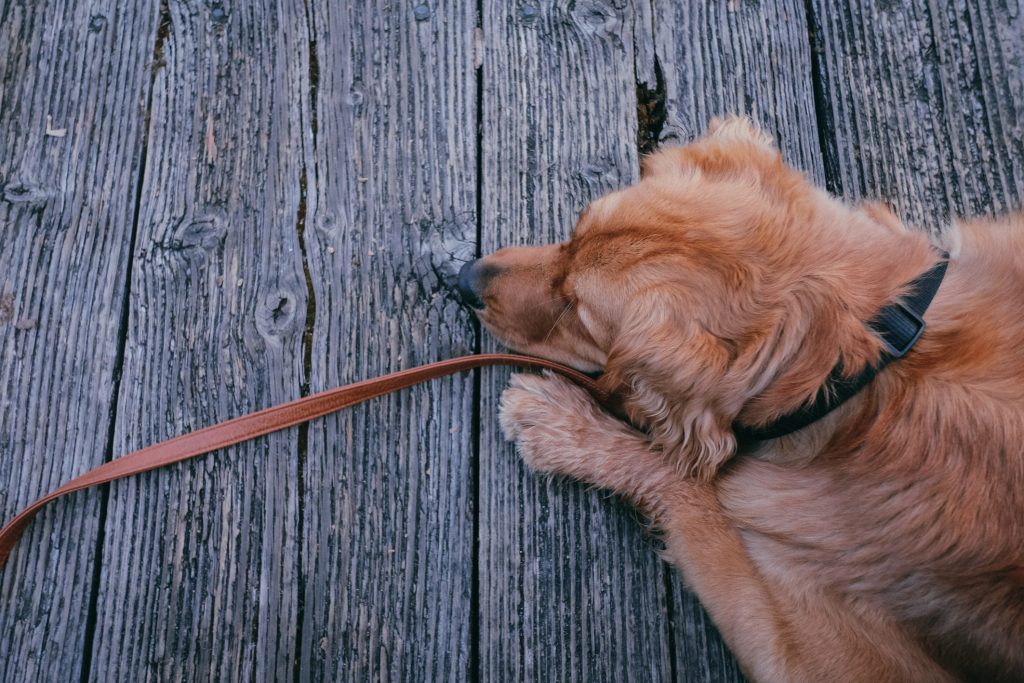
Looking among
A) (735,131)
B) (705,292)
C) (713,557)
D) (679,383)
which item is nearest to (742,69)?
(735,131)

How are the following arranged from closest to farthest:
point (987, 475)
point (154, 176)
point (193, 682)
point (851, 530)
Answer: point (987, 475), point (851, 530), point (193, 682), point (154, 176)

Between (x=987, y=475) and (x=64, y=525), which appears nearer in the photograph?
(x=987, y=475)

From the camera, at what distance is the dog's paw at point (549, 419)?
2.05 m

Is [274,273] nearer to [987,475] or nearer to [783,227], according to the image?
[783,227]

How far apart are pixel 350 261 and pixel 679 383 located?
1160mm

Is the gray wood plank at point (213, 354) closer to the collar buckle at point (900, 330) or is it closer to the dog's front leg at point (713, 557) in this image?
the dog's front leg at point (713, 557)

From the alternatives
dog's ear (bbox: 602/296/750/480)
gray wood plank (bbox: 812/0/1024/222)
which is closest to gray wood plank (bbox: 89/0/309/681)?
dog's ear (bbox: 602/296/750/480)

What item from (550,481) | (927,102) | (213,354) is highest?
(927,102)

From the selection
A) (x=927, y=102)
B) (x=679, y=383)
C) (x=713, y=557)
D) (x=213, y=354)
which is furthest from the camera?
(x=927, y=102)

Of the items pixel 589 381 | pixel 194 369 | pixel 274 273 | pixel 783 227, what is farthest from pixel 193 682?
pixel 783 227

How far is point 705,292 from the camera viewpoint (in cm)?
167

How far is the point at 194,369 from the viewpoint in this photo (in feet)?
7.11

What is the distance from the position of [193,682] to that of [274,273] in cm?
125

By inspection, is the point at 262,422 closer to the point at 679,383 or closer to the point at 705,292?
the point at 679,383
